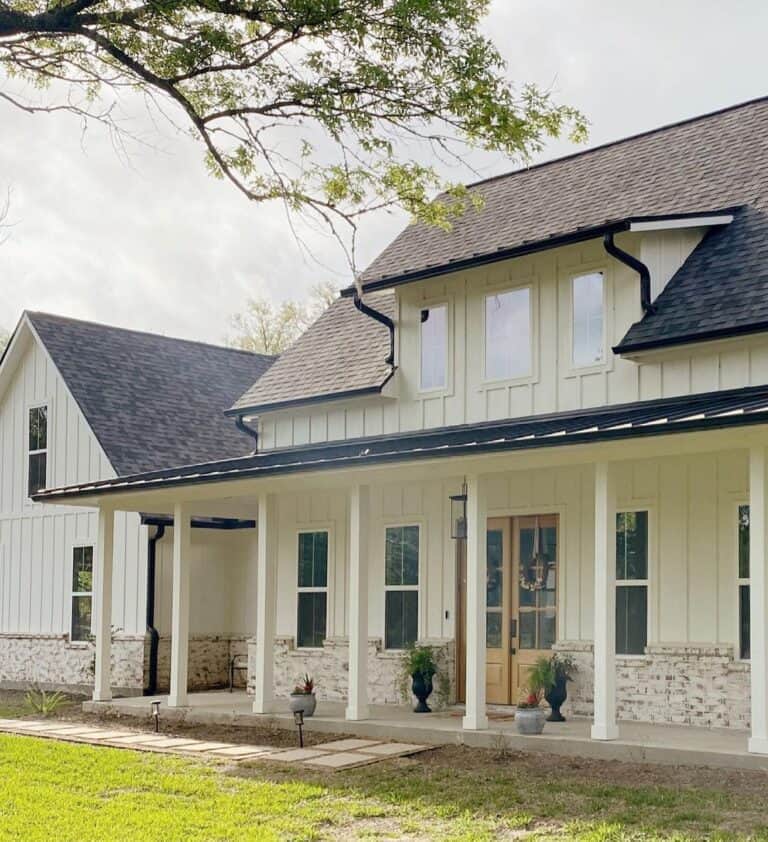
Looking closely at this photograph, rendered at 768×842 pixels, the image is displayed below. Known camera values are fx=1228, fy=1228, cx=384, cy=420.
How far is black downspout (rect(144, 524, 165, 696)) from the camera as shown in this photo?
19.0 m

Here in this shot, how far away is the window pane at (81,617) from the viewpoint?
20406 mm

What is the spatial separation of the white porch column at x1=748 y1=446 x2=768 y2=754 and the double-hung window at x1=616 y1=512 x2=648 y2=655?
9.59 feet

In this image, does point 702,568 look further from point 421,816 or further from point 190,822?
point 190,822

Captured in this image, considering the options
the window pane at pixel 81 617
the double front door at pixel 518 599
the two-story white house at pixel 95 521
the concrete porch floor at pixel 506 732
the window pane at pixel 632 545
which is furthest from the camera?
the window pane at pixel 81 617

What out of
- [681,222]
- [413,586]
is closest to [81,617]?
[413,586]

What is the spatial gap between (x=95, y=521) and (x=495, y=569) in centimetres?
847

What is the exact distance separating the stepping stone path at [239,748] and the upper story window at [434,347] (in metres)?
4.96

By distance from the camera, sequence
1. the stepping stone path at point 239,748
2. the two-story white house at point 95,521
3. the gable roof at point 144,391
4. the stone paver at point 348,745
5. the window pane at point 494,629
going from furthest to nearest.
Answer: the gable roof at point 144,391
the two-story white house at point 95,521
the window pane at point 494,629
the stone paver at point 348,745
the stepping stone path at point 239,748

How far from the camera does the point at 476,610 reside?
12227mm

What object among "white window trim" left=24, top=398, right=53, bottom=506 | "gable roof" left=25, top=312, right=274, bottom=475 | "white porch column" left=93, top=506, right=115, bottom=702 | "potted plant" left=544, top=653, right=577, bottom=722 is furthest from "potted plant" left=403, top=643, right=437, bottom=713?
"white window trim" left=24, top=398, right=53, bottom=506

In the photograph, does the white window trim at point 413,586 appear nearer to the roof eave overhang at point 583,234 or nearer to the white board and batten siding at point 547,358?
the white board and batten siding at point 547,358

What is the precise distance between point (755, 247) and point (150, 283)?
37313mm

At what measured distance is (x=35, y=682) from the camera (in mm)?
20906

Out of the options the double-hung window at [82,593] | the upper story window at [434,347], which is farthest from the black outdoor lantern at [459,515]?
the double-hung window at [82,593]
